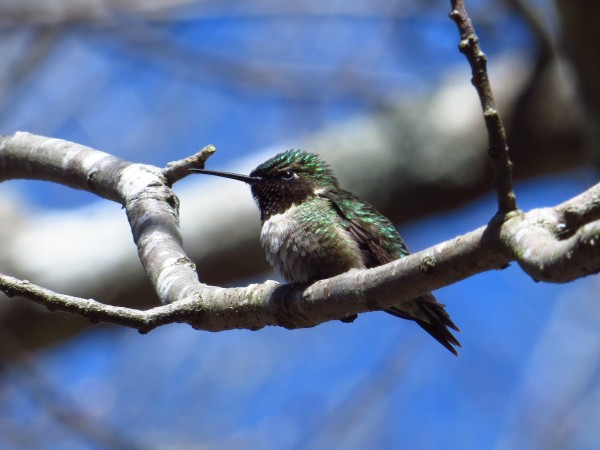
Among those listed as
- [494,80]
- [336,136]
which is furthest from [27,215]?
[494,80]

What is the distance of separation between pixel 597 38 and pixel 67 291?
3.96m

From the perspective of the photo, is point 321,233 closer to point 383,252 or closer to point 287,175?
point 383,252

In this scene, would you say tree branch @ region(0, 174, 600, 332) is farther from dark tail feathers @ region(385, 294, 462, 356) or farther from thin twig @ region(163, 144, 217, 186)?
dark tail feathers @ region(385, 294, 462, 356)

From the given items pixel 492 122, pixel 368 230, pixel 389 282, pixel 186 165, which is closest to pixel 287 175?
pixel 368 230

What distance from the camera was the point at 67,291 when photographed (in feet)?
20.7

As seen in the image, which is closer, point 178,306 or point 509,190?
point 509,190

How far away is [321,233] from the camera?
3238mm

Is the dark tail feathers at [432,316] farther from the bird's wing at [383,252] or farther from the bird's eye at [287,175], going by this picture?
the bird's eye at [287,175]

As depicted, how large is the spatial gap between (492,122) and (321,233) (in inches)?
56.5

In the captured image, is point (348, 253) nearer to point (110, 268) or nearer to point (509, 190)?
point (509, 190)

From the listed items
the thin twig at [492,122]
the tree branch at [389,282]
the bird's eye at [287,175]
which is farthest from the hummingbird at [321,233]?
the thin twig at [492,122]

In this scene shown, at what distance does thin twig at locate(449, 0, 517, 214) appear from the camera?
6.08 feet

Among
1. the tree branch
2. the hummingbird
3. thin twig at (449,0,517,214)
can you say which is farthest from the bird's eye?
thin twig at (449,0,517,214)

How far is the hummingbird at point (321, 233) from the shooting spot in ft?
10.2
